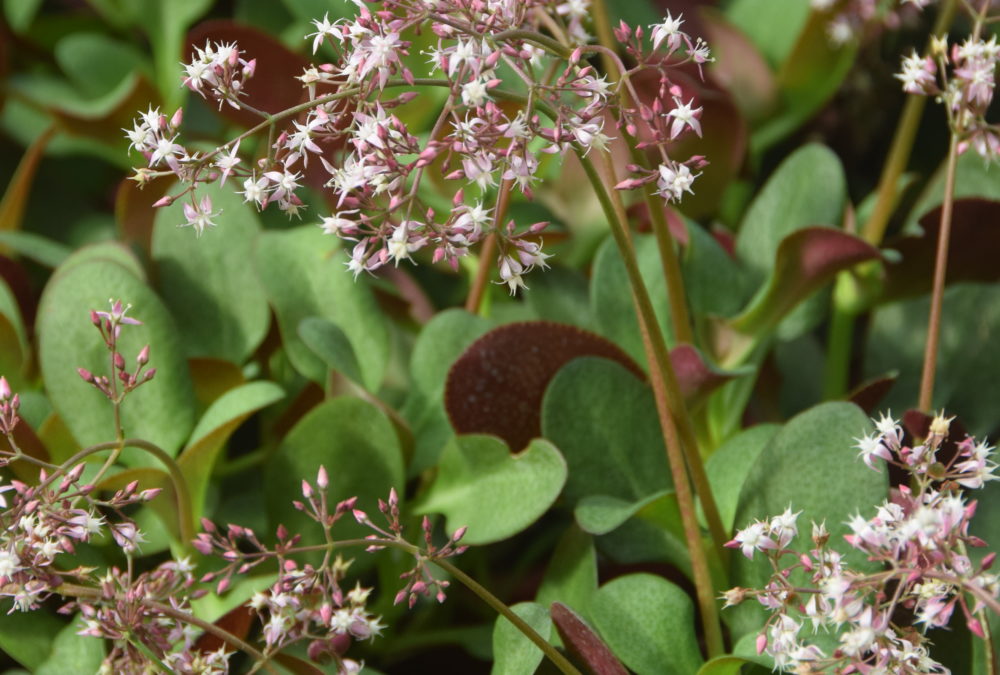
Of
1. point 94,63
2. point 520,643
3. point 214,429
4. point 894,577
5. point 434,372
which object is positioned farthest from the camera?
point 94,63

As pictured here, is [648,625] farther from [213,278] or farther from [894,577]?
[213,278]

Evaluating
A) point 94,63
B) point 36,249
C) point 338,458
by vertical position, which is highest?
point 94,63

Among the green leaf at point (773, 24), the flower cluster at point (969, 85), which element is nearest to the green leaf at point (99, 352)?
the flower cluster at point (969, 85)

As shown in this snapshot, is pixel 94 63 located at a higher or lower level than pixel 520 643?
higher

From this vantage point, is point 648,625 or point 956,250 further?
point 956,250

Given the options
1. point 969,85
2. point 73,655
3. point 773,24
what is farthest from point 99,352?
point 773,24

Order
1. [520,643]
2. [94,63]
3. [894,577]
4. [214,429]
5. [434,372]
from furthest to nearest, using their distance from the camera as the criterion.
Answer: [94,63] → [434,372] → [214,429] → [520,643] → [894,577]

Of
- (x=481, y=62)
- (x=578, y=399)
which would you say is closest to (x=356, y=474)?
(x=578, y=399)
